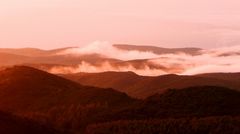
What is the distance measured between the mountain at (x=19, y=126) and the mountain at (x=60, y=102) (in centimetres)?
2131

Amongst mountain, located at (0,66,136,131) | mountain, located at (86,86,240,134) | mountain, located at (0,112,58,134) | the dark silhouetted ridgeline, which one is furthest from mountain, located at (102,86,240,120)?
mountain, located at (0,112,58,134)

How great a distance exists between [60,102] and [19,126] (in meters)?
70.5

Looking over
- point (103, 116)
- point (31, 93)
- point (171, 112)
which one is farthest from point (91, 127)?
point (31, 93)

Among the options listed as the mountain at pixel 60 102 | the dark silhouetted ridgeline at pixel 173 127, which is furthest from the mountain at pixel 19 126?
the mountain at pixel 60 102

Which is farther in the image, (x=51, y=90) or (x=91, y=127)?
(x=51, y=90)

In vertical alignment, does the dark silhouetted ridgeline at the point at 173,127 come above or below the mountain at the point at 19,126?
below

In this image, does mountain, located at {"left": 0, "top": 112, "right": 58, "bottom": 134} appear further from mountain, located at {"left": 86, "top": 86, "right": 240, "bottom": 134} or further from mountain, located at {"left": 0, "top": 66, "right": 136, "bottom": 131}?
mountain, located at {"left": 0, "top": 66, "right": 136, "bottom": 131}

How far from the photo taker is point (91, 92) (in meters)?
179

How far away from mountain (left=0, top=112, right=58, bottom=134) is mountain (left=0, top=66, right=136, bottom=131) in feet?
69.9

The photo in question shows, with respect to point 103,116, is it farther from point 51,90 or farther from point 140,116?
point 51,90

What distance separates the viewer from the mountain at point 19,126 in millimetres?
96912

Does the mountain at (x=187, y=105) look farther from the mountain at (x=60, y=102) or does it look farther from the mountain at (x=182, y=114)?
the mountain at (x=60, y=102)

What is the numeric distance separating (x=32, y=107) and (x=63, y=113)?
23.9m

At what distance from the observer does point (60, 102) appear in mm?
170125
